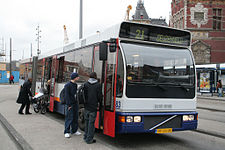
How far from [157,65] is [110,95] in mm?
1301

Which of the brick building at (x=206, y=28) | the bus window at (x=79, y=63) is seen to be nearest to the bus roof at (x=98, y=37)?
the bus window at (x=79, y=63)

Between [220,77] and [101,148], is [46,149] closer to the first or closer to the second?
[101,148]

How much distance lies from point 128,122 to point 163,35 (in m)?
2.38

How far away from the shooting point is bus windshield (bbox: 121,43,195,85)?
19.3 ft

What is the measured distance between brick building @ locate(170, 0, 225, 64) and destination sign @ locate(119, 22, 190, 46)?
128 feet

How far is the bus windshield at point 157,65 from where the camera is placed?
231 inches

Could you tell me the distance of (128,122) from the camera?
5.64 m

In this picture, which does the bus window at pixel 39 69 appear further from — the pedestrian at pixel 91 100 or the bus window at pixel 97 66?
the pedestrian at pixel 91 100

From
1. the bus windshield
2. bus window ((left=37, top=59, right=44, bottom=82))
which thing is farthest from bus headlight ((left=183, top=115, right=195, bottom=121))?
bus window ((left=37, top=59, right=44, bottom=82))

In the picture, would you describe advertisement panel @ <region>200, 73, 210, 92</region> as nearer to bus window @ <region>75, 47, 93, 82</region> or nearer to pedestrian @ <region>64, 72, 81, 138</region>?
bus window @ <region>75, 47, 93, 82</region>

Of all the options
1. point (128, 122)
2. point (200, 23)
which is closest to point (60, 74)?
point (128, 122)

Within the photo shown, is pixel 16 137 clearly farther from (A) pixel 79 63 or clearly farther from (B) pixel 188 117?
(B) pixel 188 117

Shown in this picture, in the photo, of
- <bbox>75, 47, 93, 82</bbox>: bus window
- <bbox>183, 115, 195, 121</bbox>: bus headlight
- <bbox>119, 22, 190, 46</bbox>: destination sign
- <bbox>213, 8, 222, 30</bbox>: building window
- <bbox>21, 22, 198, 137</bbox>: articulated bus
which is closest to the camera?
<bbox>21, 22, 198, 137</bbox>: articulated bus

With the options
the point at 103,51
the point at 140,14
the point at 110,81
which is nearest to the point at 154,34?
the point at 103,51
